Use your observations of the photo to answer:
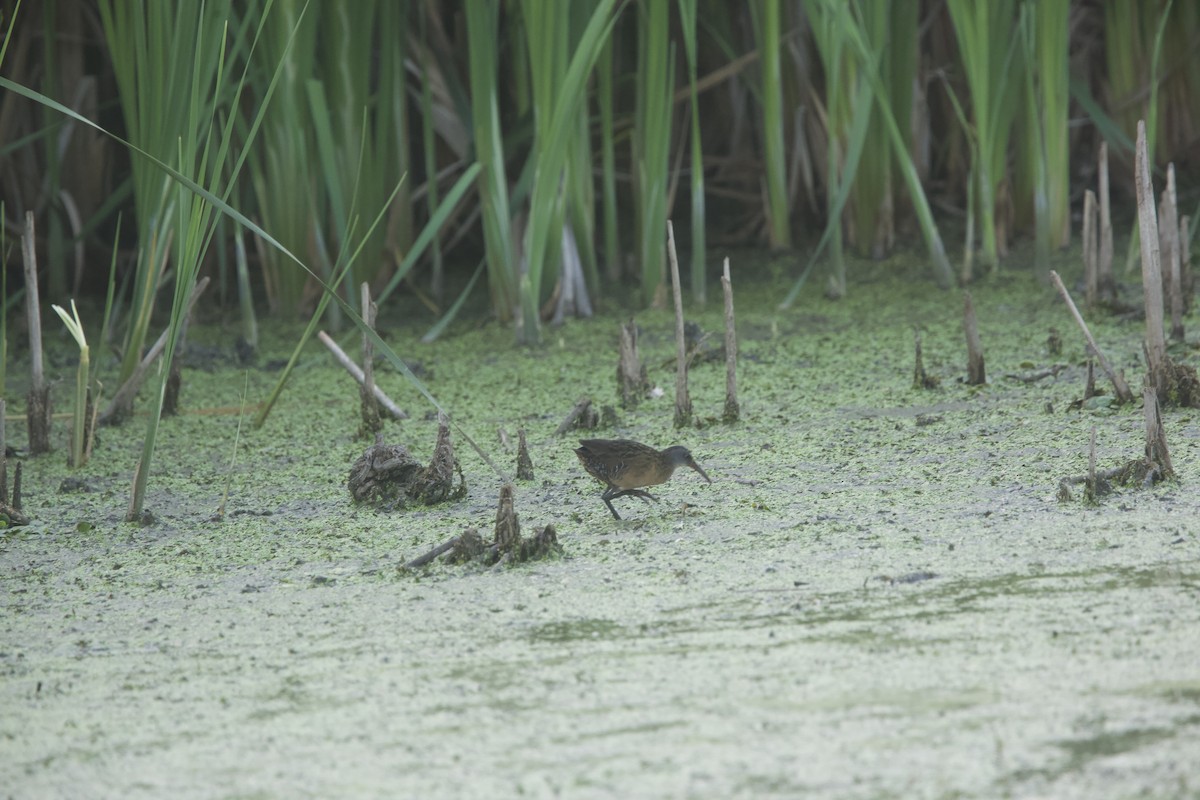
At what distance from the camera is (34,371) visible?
3.82m

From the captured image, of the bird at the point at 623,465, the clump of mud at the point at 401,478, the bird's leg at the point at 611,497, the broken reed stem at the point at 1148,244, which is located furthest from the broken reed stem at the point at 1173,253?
the clump of mud at the point at 401,478

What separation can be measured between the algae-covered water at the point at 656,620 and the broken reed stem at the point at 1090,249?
→ 61 centimetres

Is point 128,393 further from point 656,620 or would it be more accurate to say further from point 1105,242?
point 1105,242

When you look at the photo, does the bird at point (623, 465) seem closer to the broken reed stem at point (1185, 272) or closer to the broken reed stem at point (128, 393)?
the broken reed stem at point (128, 393)

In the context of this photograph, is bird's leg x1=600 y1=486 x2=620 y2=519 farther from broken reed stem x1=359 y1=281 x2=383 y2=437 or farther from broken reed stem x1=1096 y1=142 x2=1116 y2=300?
broken reed stem x1=1096 y1=142 x2=1116 y2=300

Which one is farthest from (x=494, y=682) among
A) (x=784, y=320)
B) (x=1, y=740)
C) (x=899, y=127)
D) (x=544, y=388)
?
(x=899, y=127)

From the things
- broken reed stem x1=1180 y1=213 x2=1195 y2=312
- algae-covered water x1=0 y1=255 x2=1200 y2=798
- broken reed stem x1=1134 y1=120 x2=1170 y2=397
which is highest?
broken reed stem x1=1134 y1=120 x2=1170 y2=397

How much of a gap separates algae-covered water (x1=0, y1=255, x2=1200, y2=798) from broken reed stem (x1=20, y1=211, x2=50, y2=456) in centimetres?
13

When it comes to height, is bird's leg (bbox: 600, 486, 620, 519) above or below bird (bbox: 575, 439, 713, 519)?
below

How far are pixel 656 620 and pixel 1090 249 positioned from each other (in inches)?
115

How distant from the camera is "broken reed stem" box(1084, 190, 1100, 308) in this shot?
4.73 metres

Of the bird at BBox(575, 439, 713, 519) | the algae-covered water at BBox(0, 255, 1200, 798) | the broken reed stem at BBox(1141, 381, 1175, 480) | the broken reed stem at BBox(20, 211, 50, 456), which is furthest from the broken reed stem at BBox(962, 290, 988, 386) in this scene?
the broken reed stem at BBox(20, 211, 50, 456)

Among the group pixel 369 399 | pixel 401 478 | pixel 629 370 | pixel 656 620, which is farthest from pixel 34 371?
pixel 656 620

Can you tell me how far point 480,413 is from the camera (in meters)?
4.35
